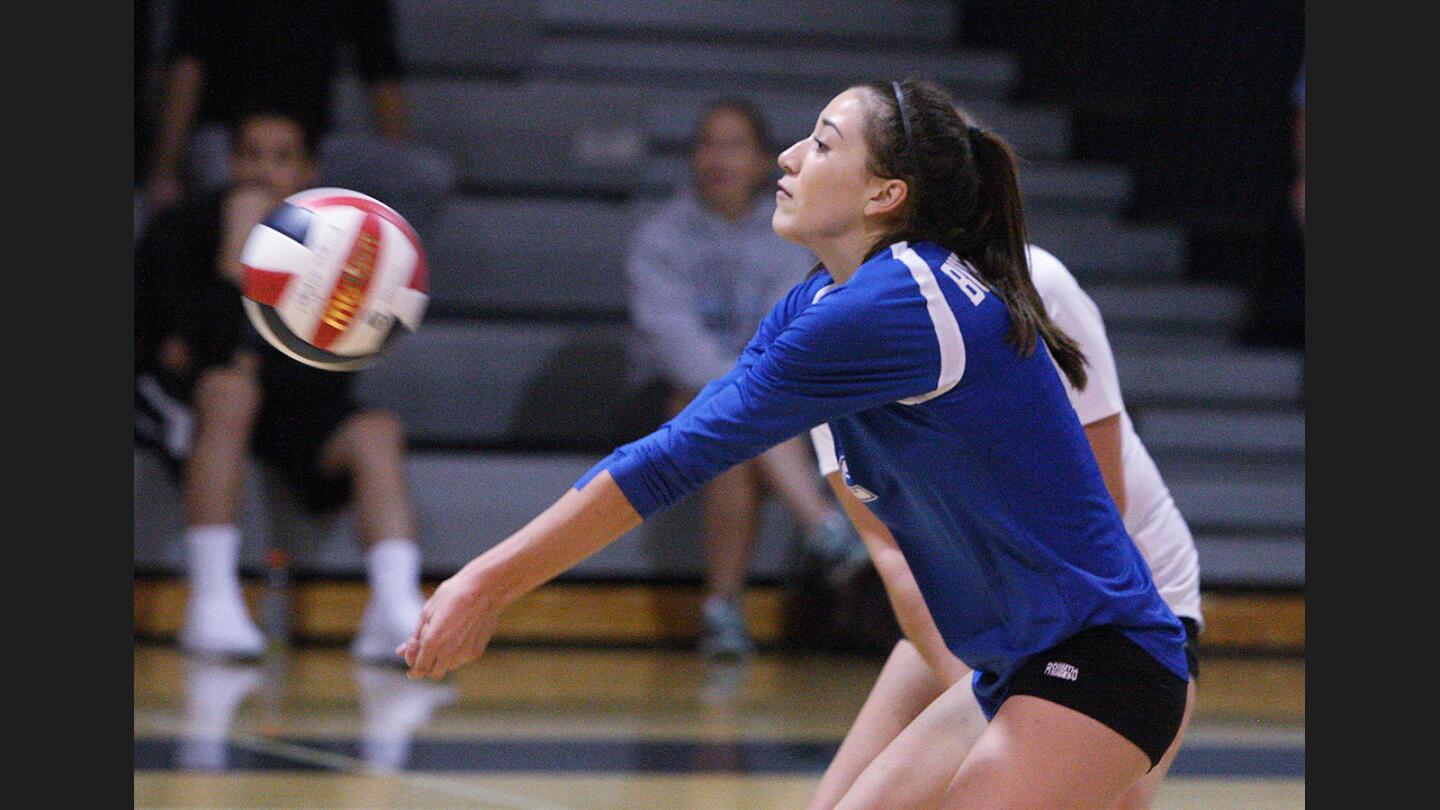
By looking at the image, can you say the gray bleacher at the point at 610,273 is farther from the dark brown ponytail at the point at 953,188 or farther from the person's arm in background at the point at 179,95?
the dark brown ponytail at the point at 953,188

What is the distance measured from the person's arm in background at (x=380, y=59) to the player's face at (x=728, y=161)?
123 centimetres

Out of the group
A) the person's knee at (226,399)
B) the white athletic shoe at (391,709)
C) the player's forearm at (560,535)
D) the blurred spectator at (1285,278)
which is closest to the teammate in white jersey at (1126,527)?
the player's forearm at (560,535)

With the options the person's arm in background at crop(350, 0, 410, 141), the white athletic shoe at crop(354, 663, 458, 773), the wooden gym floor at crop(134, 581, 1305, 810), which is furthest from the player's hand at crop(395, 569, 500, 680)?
the person's arm in background at crop(350, 0, 410, 141)

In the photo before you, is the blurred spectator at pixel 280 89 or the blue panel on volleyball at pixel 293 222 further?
the blurred spectator at pixel 280 89

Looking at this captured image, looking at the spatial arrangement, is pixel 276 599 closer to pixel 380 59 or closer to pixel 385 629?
pixel 385 629

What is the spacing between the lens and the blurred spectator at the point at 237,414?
499 cm

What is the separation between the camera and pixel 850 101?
212 cm

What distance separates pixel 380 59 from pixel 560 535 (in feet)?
15.2

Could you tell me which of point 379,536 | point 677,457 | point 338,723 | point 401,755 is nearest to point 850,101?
point 677,457

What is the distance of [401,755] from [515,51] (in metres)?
3.78

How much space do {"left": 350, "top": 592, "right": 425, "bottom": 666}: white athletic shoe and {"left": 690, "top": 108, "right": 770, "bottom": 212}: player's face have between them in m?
1.53

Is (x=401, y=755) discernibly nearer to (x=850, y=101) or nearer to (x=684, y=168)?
(x=850, y=101)

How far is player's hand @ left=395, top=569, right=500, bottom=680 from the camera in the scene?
6.03 feet

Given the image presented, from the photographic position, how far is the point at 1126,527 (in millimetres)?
2463
